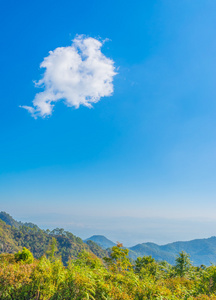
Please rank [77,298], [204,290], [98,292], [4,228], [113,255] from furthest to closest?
[4,228] < [113,255] < [204,290] < [98,292] < [77,298]

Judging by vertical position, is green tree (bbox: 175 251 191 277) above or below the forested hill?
above

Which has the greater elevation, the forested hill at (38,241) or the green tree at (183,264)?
the green tree at (183,264)

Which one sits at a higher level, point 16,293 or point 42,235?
point 16,293

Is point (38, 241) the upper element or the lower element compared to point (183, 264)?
lower

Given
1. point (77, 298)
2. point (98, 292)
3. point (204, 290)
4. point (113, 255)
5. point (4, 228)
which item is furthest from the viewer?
point (4, 228)

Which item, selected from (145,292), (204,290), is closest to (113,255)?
(204,290)

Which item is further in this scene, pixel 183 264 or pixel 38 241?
pixel 38 241

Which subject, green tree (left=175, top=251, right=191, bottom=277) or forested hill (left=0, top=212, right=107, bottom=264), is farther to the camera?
forested hill (left=0, top=212, right=107, bottom=264)

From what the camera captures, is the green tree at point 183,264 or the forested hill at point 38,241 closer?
the green tree at point 183,264

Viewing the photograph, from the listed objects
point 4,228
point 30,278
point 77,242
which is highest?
point 30,278

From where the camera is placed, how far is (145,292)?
4.64 metres

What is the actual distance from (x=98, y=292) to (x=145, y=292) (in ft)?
3.88

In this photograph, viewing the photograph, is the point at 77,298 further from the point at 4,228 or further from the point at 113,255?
the point at 4,228

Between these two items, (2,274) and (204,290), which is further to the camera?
(204,290)
